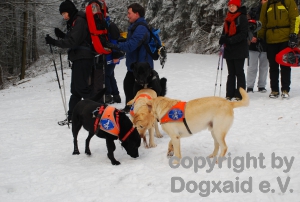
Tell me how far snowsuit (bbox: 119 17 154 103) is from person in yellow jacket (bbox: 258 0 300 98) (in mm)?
3281

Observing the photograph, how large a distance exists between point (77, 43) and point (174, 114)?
9.46 feet

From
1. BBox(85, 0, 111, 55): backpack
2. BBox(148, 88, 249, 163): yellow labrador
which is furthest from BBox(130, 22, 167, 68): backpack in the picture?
BBox(148, 88, 249, 163): yellow labrador

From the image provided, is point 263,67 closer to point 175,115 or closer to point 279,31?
point 279,31

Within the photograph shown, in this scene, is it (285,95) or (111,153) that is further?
(285,95)

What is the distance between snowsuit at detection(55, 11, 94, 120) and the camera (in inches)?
219

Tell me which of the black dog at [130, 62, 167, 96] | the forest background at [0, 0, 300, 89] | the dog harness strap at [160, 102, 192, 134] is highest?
the forest background at [0, 0, 300, 89]

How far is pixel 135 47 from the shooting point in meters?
5.74

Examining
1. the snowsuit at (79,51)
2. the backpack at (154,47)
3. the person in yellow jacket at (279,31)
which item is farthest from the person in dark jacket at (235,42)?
the snowsuit at (79,51)

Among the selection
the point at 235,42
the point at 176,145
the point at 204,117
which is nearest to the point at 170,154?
the point at 176,145

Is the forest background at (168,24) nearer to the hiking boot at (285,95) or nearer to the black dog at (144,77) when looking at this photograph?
the hiking boot at (285,95)

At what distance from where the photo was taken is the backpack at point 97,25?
18.4 ft

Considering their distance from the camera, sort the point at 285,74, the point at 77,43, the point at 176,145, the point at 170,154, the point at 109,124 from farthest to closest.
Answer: the point at 285,74 → the point at 77,43 → the point at 170,154 → the point at 109,124 → the point at 176,145

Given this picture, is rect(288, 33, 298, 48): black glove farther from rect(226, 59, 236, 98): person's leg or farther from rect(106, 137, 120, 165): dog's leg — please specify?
rect(106, 137, 120, 165): dog's leg

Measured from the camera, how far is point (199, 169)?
3.71m
